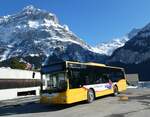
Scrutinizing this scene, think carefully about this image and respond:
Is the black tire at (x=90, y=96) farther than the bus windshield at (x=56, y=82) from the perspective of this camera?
Yes

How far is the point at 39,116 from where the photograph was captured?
53.5 feet

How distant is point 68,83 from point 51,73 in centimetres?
141

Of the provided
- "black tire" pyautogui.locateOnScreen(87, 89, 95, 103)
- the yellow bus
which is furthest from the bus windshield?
"black tire" pyautogui.locateOnScreen(87, 89, 95, 103)

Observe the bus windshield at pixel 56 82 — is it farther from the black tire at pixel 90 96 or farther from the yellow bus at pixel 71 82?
the black tire at pixel 90 96

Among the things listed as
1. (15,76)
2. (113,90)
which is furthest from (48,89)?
(15,76)

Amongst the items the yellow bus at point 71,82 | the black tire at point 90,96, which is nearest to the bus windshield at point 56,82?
the yellow bus at point 71,82

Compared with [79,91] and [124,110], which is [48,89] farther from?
[124,110]

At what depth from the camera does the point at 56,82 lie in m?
19.7

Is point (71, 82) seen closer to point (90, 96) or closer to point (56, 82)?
point (56, 82)

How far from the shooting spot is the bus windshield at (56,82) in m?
19.4

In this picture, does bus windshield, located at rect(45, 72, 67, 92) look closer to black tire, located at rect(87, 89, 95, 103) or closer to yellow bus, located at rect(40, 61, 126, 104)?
yellow bus, located at rect(40, 61, 126, 104)

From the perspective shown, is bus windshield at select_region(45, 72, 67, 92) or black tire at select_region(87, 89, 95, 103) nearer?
bus windshield at select_region(45, 72, 67, 92)

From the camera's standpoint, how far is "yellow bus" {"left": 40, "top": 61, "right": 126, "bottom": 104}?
63.6 ft

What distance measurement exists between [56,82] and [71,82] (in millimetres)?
920
